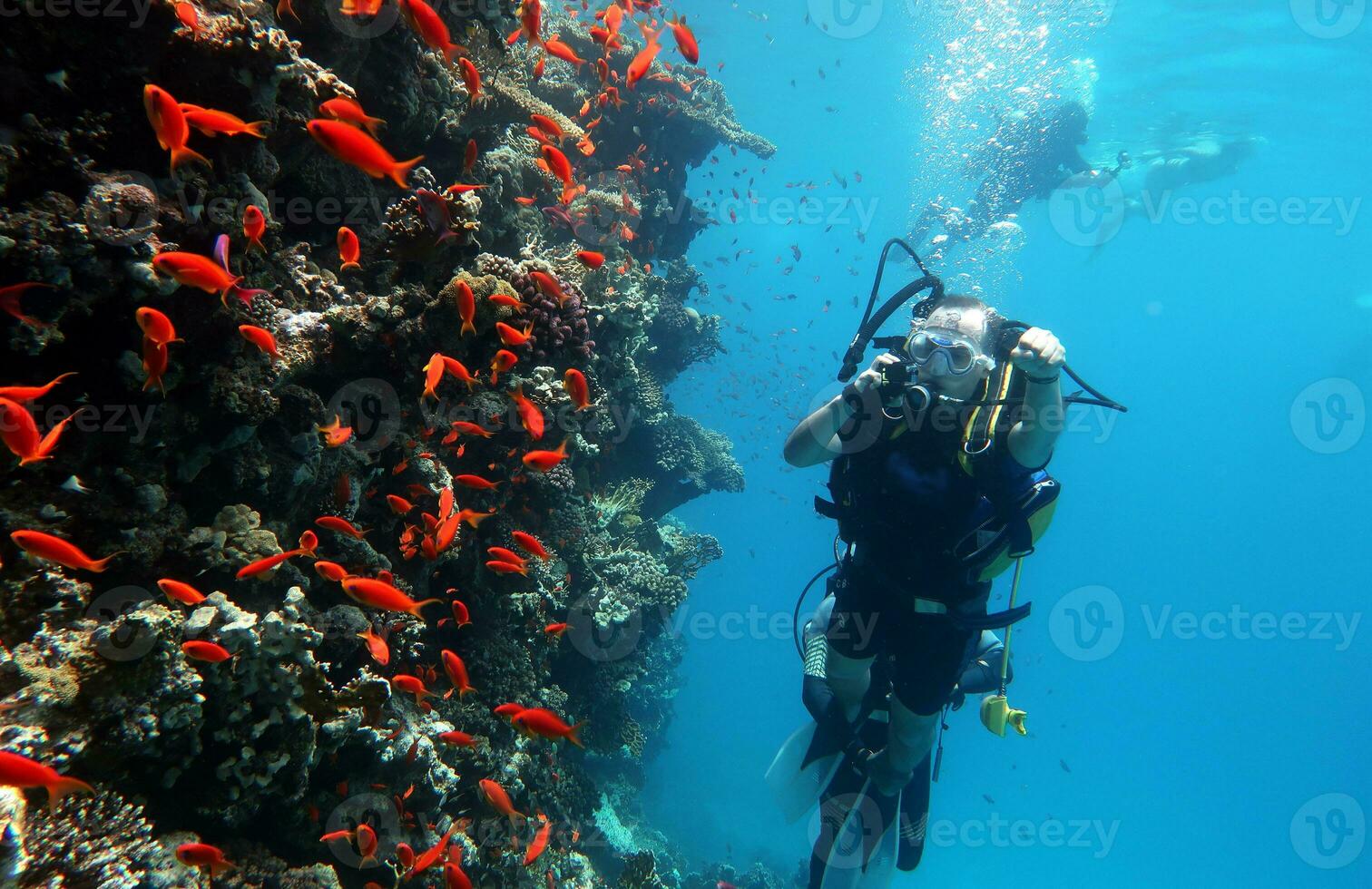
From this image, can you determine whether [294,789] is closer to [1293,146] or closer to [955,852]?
[1293,146]

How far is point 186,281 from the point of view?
265cm

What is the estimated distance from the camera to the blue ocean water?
2444cm

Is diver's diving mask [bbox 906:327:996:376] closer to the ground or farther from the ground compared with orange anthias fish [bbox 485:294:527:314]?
farther from the ground

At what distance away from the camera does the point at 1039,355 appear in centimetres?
402

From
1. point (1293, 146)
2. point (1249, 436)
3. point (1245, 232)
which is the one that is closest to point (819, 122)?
point (1293, 146)

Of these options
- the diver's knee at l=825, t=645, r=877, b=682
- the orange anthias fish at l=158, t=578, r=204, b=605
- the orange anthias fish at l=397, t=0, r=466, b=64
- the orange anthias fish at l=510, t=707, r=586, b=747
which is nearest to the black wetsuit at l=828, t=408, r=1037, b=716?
the diver's knee at l=825, t=645, r=877, b=682

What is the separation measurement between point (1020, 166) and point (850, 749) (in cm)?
2626

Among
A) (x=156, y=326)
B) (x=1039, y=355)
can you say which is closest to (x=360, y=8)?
(x=156, y=326)

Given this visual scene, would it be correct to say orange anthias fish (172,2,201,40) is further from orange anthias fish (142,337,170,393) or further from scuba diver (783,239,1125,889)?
scuba diver (783,239,1125,889)

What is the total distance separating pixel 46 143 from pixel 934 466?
227 inches

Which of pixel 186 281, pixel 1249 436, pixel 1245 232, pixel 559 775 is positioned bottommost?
pixel 559 775

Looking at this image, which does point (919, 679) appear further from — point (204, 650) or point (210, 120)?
point (210, 120)

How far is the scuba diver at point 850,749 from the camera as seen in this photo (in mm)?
5781

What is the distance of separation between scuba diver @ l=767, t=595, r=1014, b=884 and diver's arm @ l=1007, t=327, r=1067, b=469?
2.18m
